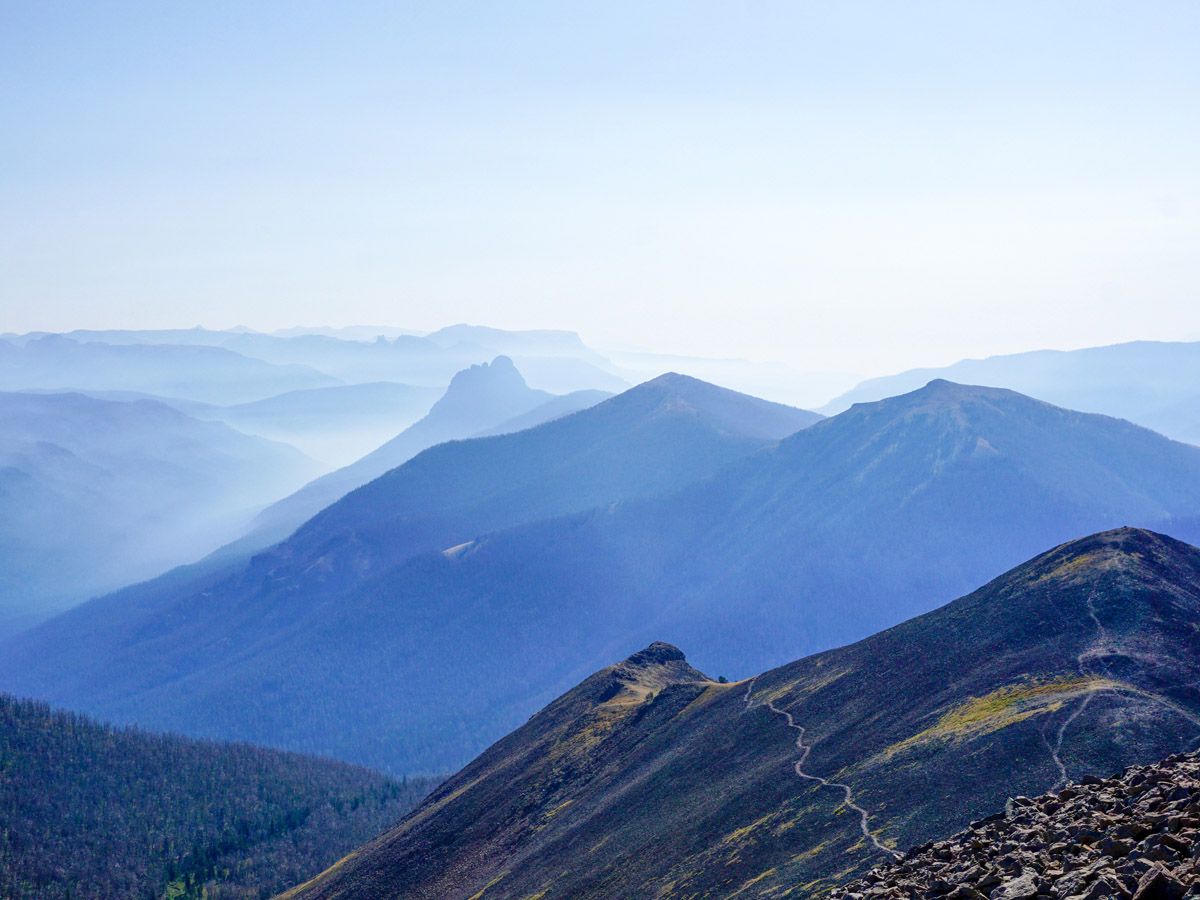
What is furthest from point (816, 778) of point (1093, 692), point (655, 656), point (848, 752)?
point (655, 656)

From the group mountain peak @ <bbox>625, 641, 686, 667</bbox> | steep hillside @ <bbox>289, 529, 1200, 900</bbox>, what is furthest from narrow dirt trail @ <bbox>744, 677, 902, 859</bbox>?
mountain peak @ <bbox>625, 641, 686, 667</bbox>

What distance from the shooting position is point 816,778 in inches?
2975

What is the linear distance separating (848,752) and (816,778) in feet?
11.0

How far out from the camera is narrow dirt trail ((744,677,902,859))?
59.7 metres

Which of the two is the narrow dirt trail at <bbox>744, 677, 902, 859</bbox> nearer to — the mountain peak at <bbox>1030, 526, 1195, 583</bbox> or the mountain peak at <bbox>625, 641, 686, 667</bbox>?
the mountain peak at <bbox>1030, 526, 1195, 583</bbox>

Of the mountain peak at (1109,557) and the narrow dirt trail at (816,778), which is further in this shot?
the mountain peak at (1109,557)

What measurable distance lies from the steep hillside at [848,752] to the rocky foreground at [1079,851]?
12.3m

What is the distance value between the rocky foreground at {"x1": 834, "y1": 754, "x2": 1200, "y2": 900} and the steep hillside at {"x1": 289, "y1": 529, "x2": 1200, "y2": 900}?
12281 millimetres

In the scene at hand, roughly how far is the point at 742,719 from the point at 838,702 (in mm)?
12570

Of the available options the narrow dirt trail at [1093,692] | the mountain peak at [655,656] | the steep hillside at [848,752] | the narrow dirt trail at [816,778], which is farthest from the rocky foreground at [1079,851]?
the mountain peak at [655,656]

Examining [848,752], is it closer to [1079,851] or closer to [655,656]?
[1079,851]

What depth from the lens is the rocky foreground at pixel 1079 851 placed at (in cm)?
2928

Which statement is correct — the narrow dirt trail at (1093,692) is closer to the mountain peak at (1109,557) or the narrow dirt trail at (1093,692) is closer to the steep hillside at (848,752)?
the steep hillside at (848,752)

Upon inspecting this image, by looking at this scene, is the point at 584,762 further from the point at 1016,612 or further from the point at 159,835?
the point at 159,835
